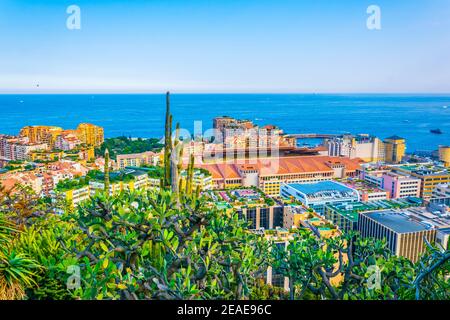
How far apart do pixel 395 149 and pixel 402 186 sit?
611 centimetres

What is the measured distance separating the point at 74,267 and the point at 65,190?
7.69m

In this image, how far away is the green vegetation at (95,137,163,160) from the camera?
16469 millimetres

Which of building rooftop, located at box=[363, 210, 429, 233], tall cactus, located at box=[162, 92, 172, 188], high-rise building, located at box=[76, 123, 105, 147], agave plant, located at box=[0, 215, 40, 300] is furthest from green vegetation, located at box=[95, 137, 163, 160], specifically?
agave plant, located at box=[0, 215, 40, 300]

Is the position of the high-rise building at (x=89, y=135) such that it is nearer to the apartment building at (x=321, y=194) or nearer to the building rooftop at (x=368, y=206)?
the apartment building at (x=321, y=194)

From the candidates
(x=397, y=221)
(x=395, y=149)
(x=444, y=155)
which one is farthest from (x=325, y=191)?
(x=395, y=149)

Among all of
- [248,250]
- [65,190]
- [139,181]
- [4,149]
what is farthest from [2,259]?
[4,149]

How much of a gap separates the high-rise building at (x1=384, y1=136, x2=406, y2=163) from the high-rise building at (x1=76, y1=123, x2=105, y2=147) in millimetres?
13515

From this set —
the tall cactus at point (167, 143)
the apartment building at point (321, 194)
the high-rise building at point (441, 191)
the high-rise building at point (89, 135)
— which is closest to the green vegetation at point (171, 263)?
the tall cactus at point (167, 143)

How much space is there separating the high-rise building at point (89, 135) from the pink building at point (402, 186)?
43.1 ft

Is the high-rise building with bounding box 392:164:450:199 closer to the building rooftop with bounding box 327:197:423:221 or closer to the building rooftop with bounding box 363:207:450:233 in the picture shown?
the building rooftop with bounding box 327:197:423:221

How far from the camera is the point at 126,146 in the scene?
56.5ft

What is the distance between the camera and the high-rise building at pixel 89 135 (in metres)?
17.7

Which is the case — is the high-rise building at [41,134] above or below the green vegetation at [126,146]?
above

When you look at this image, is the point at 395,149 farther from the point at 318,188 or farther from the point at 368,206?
the point at 368,206
